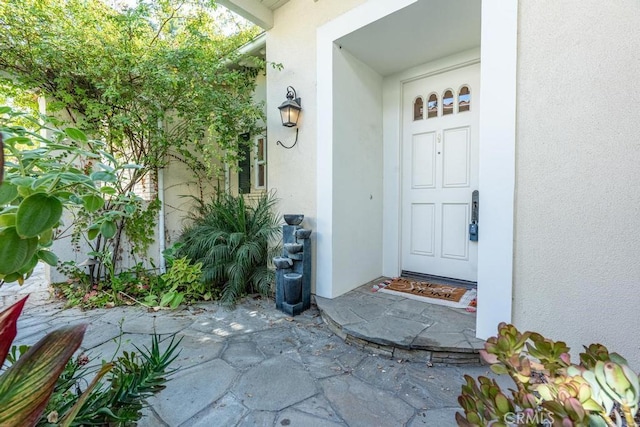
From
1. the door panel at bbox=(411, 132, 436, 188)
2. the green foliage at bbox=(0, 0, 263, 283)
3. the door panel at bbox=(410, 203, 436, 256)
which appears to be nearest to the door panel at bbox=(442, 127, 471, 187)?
the door panel at bbox=(411, 132, 436, 188)

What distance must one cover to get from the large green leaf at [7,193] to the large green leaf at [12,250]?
0.22ft

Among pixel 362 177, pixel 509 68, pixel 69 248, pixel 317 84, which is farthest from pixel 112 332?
pixel 509 68

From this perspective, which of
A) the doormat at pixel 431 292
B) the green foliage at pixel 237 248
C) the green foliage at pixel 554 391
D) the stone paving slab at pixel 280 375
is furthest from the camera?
the green foliage at pixel 237 248

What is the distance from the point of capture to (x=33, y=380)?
0.45 m

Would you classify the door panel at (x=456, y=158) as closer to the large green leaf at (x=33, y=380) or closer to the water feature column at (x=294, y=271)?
the water feature column at (x=294, y=271)

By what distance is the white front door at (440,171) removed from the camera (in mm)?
3016

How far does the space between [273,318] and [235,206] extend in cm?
155

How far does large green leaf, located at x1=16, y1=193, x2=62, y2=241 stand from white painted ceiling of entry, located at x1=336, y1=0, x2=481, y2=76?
9.15 ft

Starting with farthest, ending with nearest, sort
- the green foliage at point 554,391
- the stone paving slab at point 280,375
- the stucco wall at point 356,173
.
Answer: the stucco wall at point 356,173
the stone paving slab at point 280,375
the green foliage at point 554,391

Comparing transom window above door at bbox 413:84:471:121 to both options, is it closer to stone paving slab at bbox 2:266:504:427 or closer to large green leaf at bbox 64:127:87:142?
stone paving slab at bbox 2:266:504:427

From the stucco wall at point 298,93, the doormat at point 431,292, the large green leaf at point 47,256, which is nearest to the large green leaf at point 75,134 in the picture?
the large green leaf at point 47,256

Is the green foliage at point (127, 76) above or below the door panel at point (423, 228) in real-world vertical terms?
above

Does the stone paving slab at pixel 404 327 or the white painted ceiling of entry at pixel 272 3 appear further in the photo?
the white painted ceiling of entry at pixel 272 3

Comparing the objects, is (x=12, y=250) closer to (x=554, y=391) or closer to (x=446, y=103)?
(x=554, y=391)
